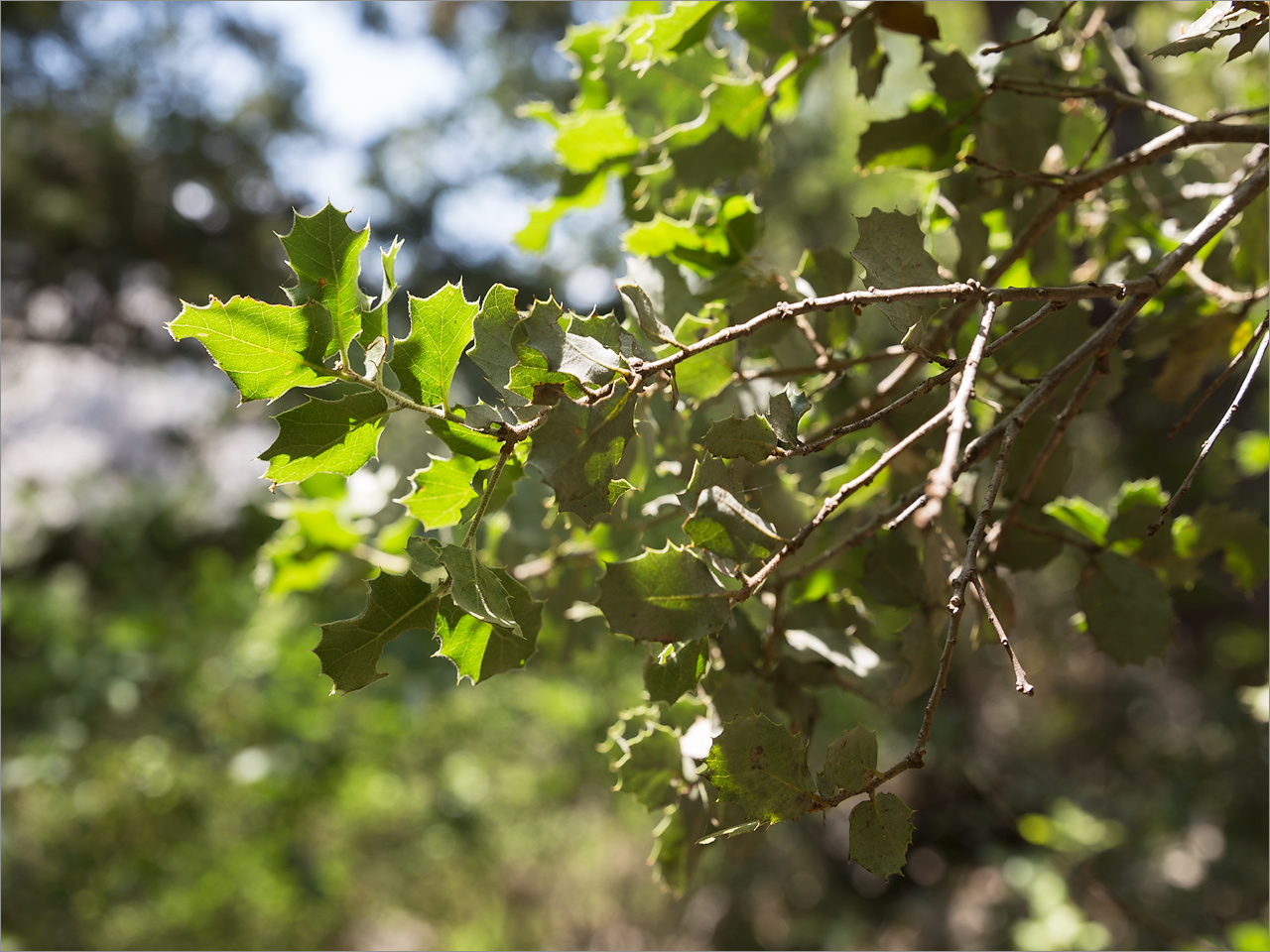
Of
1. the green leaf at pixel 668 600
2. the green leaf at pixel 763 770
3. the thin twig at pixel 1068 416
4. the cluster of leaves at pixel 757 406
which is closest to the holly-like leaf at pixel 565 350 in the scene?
the cluster of leaves at pixel 757 406

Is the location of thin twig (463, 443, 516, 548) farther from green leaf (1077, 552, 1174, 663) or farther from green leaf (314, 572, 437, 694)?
green leaf (1077, 552, 1174, 663)

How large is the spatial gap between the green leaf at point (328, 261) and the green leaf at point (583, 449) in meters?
0.15

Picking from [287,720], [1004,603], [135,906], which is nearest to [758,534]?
[1004,603]

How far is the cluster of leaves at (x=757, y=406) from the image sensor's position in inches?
19.8

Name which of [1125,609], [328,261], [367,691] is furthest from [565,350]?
[367,691]

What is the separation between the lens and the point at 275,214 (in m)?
3.98

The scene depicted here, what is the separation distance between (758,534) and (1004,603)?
29 centimetres

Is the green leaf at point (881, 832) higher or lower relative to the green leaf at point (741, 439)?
lower

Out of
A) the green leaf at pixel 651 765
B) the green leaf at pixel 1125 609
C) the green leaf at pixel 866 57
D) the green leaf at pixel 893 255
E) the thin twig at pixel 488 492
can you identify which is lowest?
the green leaf at pixel 651 765

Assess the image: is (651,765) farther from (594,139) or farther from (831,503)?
(594,139)

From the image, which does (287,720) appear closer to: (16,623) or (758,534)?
(16,623)

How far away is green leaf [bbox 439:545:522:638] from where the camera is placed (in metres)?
0.49

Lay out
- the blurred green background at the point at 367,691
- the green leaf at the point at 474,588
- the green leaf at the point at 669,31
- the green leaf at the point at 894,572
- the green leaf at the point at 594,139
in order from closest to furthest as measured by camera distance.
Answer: the green leaf at the point at 474,588 → the green leaf at the point at 894,572 → the green leaf at the point at 669,31 → the green leaf at the point at 594,139 → the blurred green background at the point at 367,691

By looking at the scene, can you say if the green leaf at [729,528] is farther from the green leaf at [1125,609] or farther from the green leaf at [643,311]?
the green leaf at [1125,609]
